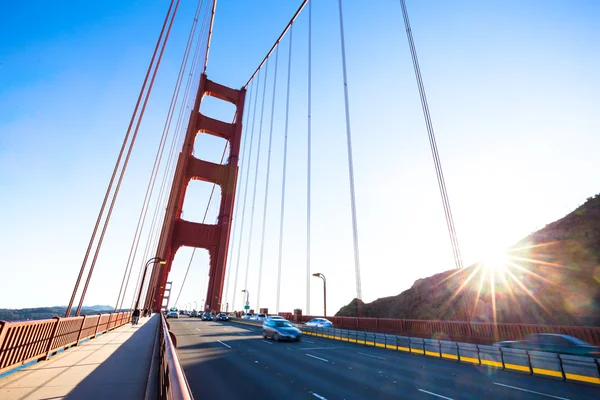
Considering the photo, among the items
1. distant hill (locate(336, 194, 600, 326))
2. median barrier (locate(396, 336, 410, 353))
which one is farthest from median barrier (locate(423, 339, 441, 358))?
distant hill (locate(336, 194, 600, 326))

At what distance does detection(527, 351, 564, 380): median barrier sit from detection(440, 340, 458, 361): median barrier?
264cm

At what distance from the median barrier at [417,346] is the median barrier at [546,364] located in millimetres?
4559

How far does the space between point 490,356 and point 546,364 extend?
1926mm

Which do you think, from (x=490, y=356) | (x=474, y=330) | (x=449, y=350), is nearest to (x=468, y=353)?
(x=490, y=356)

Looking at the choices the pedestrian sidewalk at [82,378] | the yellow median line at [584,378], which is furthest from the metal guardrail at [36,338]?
the yellow median line at [584,378]

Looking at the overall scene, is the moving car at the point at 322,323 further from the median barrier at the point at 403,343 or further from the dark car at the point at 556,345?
the dark car at the point at 556,345

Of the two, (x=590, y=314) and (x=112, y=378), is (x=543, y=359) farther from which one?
(x=590, y=314)

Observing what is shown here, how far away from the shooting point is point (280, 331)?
16562mm

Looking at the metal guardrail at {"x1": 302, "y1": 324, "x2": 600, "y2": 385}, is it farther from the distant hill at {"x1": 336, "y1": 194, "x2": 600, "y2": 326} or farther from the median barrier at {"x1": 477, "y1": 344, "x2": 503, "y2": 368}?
the distant hill at {"x1": 336, "y1": 194, "x2": 600, "y2": 326}

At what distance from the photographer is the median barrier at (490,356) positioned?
1043 cm

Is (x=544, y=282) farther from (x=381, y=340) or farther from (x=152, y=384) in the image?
(x=152, y=384)

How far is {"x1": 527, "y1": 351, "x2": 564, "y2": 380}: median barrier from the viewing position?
8.82m

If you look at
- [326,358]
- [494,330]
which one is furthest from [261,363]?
[494,330]

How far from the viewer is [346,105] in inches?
957
